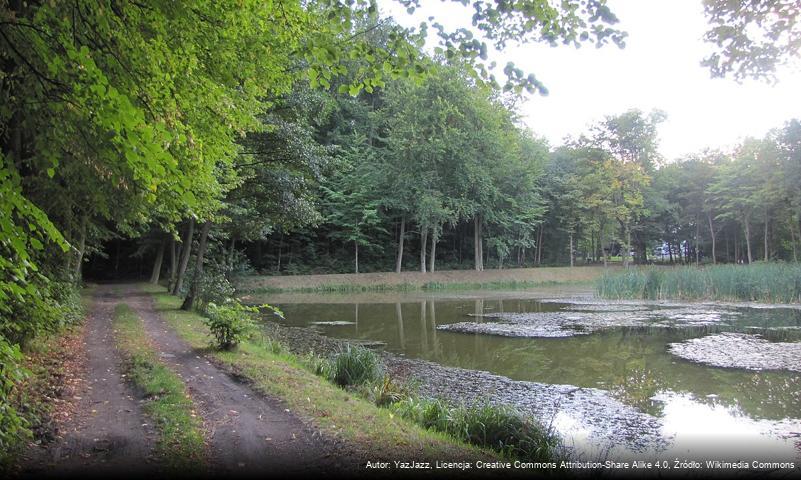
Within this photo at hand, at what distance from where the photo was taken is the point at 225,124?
7.72m

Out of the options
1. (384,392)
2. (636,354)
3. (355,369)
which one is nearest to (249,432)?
(384,392)

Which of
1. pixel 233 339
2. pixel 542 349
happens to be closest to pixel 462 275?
pixel 542 349

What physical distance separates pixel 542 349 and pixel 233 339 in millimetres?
6460

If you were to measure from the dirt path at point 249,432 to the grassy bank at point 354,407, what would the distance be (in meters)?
0.22

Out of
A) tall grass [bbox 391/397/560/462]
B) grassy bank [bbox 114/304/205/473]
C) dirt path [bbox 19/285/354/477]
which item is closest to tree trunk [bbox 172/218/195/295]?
grassy bank [bbox 114/304/205/473]

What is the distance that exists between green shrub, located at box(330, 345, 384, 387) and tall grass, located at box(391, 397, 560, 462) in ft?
5.13

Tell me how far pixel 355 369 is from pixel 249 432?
3070 mm

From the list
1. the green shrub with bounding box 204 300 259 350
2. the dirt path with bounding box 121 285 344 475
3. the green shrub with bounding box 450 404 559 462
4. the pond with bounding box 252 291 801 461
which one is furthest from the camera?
the green shrub with bounding box 204 300 259 350

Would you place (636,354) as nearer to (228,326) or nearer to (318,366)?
(318,366)

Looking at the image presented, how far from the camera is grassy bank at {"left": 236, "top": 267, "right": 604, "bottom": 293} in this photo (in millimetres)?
29781

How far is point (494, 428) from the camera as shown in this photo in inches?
221

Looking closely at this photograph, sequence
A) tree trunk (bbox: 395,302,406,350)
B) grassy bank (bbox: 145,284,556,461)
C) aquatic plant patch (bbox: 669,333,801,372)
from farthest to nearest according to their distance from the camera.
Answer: tree trunk (bbox: 395,302,406,350)
aquatic plant patch (bbox: 669,333,801,372)
grassy bank (bbox: 145,284,556,461)

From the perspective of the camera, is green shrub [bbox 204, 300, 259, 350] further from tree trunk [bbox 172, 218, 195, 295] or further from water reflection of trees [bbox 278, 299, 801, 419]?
tree trunk [bbox 172, 218, 195, 295]

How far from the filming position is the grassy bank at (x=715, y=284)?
59.9ft
